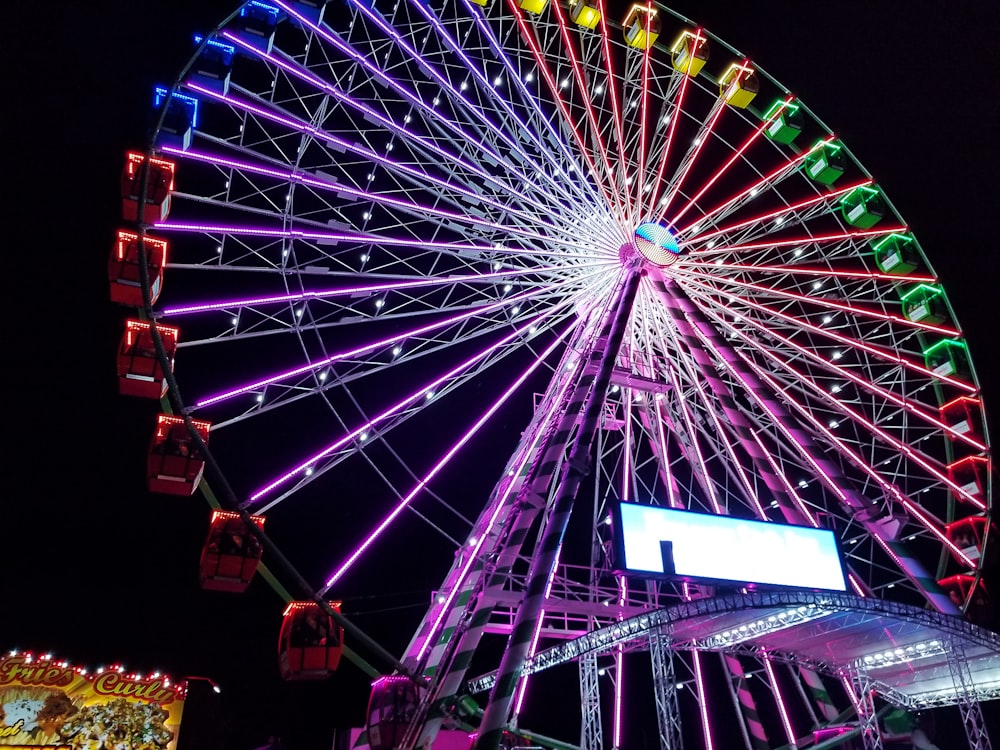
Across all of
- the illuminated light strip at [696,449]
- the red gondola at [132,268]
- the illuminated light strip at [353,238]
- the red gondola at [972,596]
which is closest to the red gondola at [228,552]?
the red gondola at [132,268]

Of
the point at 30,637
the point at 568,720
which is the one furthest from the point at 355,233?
the point at 568,720

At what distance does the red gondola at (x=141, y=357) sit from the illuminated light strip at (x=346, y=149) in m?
3.25

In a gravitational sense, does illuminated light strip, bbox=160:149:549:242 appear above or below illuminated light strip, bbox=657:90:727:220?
below

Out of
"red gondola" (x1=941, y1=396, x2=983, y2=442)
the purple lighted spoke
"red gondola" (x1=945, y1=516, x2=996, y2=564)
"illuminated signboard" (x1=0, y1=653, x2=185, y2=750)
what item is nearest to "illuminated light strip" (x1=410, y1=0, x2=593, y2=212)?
the purple lighted spoke

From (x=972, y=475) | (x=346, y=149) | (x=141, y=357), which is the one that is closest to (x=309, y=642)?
(x=141, y=357)

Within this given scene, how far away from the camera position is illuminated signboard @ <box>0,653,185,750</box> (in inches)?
761

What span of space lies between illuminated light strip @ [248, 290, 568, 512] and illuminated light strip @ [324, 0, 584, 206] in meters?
3.19

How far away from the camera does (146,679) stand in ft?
68.8

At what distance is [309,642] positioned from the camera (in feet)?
44.4

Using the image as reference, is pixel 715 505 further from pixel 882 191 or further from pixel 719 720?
pixel 719 720

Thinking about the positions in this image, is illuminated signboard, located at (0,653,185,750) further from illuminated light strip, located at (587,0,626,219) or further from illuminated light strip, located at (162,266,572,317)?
illuminated light strip, located at (587,0,626,219)

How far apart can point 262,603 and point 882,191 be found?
2816 cm

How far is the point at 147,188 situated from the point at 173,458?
4.71 m

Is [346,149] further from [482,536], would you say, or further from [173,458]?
[482,536]
